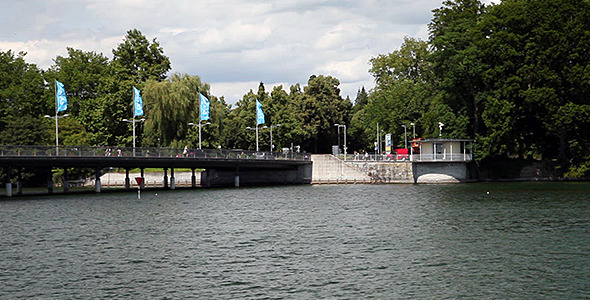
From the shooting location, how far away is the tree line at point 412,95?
95.1m

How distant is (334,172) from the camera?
4451 inches

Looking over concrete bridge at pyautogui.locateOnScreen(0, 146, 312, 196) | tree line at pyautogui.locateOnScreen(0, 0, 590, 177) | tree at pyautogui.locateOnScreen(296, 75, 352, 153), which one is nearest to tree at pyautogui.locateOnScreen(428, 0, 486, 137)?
tree line at pyautogui.locateOnScreen(0, 0, 590, 177)

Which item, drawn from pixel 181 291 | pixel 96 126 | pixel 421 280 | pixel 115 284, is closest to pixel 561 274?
pixel 421 280

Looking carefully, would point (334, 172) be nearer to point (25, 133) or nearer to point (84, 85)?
point (25, 133)

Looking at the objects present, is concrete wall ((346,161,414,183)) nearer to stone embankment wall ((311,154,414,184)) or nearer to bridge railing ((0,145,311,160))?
stone embankment wall ((311,154,414,184))

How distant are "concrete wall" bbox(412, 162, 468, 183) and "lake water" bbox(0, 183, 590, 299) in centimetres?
3674

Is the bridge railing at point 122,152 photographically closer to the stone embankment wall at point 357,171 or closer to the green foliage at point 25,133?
the stone embankment wall at point 357,171

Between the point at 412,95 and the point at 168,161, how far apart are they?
61.8 m

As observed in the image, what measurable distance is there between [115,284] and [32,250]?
39.9 feet

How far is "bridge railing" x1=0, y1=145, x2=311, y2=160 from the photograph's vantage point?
250 ft

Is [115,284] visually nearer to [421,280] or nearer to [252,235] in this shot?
[421,280]

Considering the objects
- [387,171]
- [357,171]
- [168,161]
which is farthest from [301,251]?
[357,171]

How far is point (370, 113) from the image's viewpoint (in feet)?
495

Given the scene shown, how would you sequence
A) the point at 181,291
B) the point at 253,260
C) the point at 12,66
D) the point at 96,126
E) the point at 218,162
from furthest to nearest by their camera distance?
the point at 12,66 → the point at 96,126 → the point at 218,162 → the point at 253,260 → the point at 181,291
